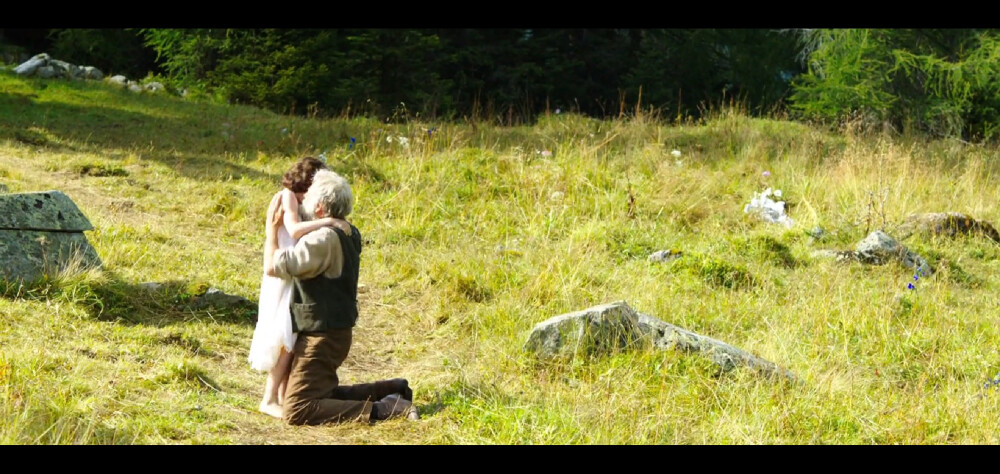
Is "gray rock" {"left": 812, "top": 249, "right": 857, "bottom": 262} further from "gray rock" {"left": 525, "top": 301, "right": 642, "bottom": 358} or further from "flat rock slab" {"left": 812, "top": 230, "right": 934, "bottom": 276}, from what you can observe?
"gray rock" {"left": 525, "top": 301, "right": 642, "bottom": 358}

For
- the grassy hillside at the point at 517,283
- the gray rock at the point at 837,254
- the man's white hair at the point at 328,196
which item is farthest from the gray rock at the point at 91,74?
the man's white hair at the point at 328,196

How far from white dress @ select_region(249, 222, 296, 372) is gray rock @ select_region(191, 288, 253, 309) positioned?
1782 mm

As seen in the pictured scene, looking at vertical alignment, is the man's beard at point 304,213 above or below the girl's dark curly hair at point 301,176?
below

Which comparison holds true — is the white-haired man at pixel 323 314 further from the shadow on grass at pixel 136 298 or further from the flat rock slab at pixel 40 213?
the flat rock slab at pixel 40 213

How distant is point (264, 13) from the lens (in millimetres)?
3154

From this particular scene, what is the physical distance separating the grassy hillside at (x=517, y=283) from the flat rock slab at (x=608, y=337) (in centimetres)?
12

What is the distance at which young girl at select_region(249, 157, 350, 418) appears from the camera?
193 inches

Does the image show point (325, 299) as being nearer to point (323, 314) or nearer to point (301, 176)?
point (323, 314)

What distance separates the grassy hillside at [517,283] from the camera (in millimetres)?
4844

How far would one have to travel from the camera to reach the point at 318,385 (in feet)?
16.0

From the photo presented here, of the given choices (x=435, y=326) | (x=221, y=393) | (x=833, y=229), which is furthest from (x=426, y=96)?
(x=221, y=393)

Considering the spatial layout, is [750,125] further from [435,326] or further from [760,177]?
[435,326]

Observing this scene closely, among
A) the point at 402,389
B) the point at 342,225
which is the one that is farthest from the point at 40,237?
the point at 402,389

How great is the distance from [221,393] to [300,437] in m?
0.69
